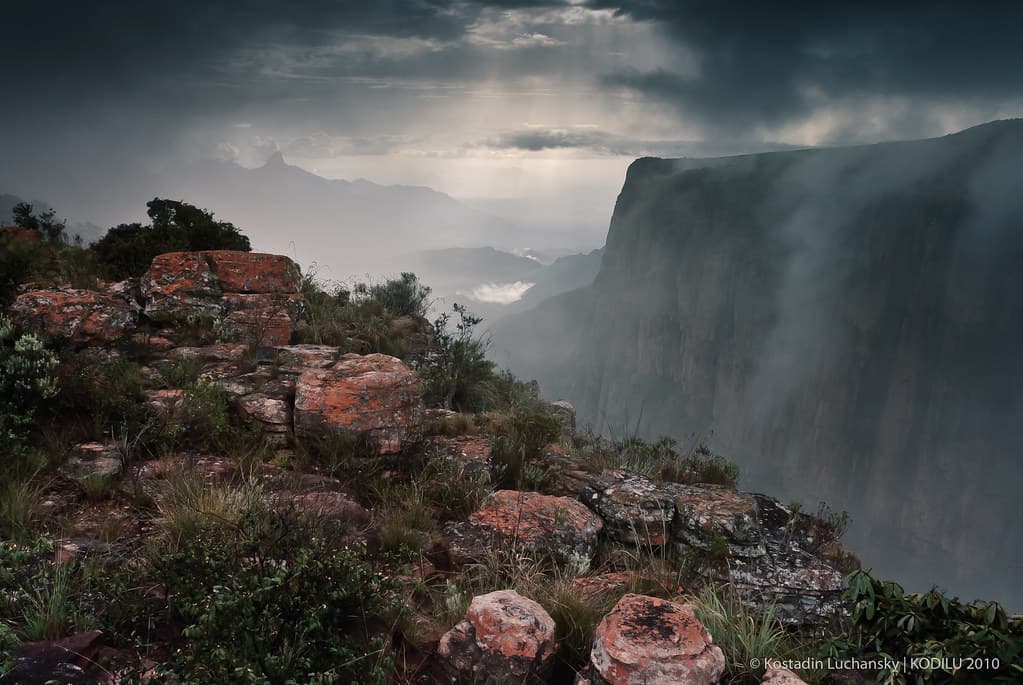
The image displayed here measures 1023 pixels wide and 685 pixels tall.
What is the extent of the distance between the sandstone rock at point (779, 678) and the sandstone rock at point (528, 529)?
5.75ft

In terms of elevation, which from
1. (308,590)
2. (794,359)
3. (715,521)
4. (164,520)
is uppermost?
(308,590)

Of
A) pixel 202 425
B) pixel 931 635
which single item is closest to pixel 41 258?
pixel 202 425

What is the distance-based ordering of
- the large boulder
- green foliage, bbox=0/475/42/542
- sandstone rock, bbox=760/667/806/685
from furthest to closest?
the large boulder → green foliage, bbox=0/475/42/542 → sandstone rock, bbox=760/667/806/685

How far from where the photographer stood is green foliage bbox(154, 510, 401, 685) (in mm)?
2592

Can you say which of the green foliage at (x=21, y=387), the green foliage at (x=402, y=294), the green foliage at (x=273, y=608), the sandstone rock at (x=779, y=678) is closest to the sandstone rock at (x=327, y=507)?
the green foliage at (x=273, y=608)

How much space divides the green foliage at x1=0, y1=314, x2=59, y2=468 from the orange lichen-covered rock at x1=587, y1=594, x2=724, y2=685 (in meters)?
5.03

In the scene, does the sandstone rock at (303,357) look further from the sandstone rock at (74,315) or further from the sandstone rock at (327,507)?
the sandstone rock at (327,507)

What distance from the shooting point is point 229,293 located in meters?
9.59

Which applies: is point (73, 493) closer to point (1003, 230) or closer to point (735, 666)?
point (735, 666)

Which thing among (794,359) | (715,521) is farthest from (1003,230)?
(715,521)

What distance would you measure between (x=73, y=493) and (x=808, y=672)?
559 centimetres

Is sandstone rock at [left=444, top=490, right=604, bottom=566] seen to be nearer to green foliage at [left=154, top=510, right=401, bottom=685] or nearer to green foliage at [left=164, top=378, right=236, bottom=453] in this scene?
green foliage at [left=154, top=510, right=401, bottom=685]

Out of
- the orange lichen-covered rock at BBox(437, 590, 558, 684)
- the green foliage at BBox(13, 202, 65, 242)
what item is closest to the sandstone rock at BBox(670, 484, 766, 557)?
the orange lichen-covered rock at BBox(437, 590, 558, 684)

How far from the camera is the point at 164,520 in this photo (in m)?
4.16
